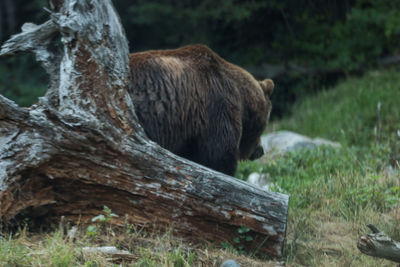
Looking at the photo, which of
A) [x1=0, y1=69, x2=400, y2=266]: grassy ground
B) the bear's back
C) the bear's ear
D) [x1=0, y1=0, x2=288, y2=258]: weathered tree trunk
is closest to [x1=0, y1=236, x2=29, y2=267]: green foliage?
[x1=0, y1=69, x2=400, y2=266]: grassy ground

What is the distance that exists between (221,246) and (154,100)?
4.92ft

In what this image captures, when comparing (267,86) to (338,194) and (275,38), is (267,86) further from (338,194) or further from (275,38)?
(275,38)

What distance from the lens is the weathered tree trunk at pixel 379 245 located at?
2.93 m

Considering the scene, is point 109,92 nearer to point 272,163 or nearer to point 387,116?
point 272,163

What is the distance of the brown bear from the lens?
4258 mm

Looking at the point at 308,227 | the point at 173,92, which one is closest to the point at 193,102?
the point at 173,92

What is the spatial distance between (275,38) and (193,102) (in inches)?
307

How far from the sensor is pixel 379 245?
9.63ft

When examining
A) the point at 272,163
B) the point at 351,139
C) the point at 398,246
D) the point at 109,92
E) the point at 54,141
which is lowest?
the point at 351,139

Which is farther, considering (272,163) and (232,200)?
(272,163)

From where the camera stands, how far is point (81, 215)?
11.2 ft

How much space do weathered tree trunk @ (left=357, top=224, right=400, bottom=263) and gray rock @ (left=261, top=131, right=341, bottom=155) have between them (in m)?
4.16

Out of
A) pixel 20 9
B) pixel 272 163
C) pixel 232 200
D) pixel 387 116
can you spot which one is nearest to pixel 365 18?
pixel 387 116

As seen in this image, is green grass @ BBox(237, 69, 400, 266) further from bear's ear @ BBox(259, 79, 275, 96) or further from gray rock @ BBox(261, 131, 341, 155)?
bear's ear @ BBox(259, 79, 275, 96)
